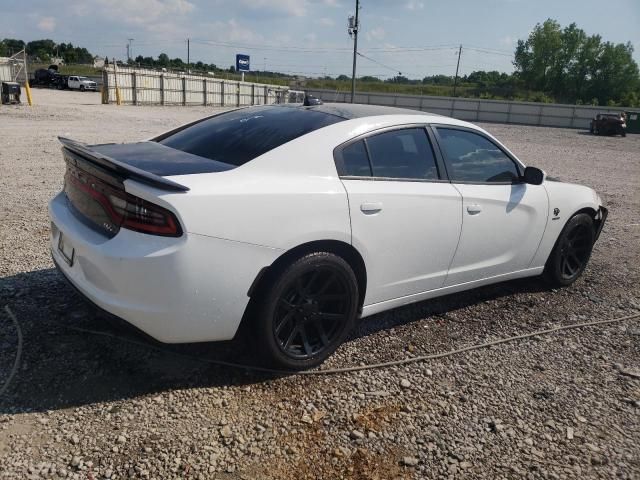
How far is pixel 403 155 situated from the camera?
3.62 m

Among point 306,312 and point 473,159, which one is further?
point 473,159

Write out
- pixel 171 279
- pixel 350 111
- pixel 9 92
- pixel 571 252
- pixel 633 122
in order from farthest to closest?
pixel 633 122
pixel 9 92
pixel 571 252
pixel 350 111
pixel 171 279

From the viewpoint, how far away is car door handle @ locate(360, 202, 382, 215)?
3.22 m

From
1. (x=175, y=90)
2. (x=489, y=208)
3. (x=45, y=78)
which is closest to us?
(x=489, y=208)

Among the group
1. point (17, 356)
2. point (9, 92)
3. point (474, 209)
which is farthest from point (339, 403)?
point (9, 92)

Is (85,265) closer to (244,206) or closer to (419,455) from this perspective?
(244,206)

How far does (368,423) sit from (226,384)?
0.85 m

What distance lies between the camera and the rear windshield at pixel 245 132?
10.6 feet

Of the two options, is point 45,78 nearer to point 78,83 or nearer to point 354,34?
point 78,83

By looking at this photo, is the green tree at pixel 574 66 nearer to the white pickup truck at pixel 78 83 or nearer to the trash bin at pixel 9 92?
the white pickup truck at pixel 78 83

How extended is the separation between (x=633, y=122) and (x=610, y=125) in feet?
25.5

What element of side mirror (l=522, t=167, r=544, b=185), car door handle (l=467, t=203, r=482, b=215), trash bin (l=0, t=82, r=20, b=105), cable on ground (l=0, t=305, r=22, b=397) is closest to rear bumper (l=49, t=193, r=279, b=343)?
cable on ground (l=0, t=305, r=22, b=397)

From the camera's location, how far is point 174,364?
3215 millimetres

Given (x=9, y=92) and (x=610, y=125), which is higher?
(x=9, y=92)
